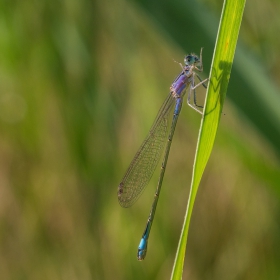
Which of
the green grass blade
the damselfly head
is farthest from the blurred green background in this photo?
the green grass blade

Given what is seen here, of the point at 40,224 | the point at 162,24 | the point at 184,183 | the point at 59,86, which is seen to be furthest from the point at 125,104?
the point at 162,24

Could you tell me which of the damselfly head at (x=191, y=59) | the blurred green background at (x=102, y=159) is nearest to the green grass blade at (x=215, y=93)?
the damselfly head at (x=191, y=59)

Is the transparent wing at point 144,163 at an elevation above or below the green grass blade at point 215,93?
above

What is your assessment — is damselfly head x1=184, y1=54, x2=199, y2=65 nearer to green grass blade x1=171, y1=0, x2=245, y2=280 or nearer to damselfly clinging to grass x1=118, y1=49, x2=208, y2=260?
damselfly clinging to grass x1=118, y1=49, x2=208, y2=260

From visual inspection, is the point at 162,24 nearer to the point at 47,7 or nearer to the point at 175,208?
the point at 47,7

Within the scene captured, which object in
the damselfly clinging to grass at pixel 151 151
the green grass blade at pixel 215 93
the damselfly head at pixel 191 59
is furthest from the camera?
the damselfly clinging to grass at pixel 151 151

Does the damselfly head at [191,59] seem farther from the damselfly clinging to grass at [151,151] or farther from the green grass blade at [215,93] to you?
the green grass blade at [215,93]
